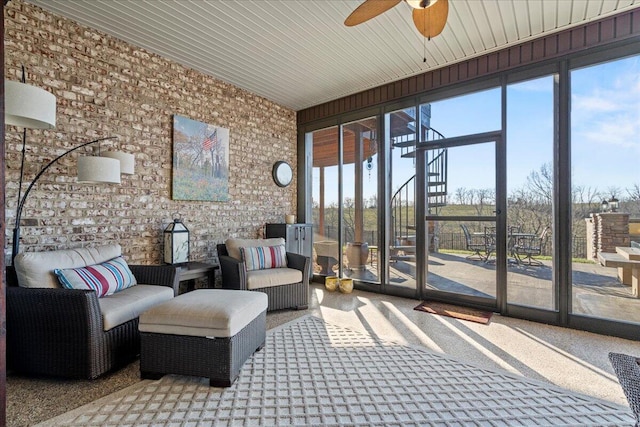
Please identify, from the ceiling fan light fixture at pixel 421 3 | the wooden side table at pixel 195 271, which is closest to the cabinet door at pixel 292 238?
the wooden side table at pixel 195 271

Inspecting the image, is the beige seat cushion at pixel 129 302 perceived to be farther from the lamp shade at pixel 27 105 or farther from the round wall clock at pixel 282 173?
the round wall clock at pixel 282 173

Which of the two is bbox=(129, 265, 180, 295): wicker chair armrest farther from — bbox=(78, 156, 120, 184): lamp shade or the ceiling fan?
the ceiling fan

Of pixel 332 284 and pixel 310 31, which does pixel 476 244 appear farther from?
pixel 310 31

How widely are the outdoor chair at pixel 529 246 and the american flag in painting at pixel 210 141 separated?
3994 millimetres

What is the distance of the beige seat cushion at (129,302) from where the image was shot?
229 cm

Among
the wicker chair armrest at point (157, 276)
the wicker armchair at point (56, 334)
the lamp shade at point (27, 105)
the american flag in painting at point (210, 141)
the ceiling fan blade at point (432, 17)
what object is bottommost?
the wicker armchair at point (56, 334)

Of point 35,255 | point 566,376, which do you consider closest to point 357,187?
point 566,376

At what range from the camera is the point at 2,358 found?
4.41 ft

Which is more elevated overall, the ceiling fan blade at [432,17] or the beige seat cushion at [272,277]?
the ceiling fan blade at [432,17]

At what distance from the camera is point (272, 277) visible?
375 centimetres

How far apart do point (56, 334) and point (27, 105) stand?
1.51 m

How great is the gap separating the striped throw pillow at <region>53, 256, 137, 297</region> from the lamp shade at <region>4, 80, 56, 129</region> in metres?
1.11

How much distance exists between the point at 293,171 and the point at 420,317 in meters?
3.28

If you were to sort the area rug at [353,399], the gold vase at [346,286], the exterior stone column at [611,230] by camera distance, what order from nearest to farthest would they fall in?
the area rug at [353,399] → the exterior stone column at [611,230] → the gold vase at [346,286]
